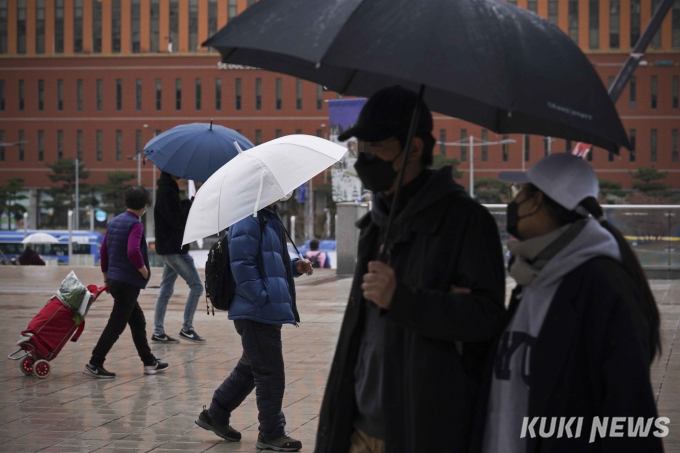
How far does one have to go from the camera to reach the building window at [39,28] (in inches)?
2854

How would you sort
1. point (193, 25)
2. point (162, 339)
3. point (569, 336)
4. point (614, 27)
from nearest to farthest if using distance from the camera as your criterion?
point (569, 336) → point (162, 339) → point (614, 27) → point (193, 25)


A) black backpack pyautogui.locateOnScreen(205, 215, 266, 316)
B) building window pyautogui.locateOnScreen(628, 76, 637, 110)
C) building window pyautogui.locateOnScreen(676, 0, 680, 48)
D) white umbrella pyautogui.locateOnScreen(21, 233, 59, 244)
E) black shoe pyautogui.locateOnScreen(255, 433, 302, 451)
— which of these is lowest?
white umbrella pyautogui.locateOnScreen(21, 233, 59, 244)

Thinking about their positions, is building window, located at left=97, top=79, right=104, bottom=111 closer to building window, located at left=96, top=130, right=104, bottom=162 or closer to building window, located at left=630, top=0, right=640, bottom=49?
building window, located at left=96, top=130, right=104, bottom=162

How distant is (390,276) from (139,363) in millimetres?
6651

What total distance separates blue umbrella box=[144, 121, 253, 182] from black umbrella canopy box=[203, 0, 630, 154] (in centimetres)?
500

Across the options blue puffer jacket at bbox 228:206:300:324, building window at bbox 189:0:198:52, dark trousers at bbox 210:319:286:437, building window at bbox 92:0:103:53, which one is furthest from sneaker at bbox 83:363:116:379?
building window at bbox 92:0:103:53

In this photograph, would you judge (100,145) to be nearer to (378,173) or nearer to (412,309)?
(378,173)

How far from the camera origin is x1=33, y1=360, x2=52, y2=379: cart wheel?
793 cm

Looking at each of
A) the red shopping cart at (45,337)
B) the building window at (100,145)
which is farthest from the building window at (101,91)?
the red shopping cart at (45,337)

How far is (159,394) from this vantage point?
23.7 feet

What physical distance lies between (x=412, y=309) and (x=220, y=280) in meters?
2.97

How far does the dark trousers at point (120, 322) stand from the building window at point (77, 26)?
2758 inches

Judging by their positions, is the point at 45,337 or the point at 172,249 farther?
the point at 172,249

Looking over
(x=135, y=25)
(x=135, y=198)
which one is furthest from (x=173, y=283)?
(x=135, y=25)
